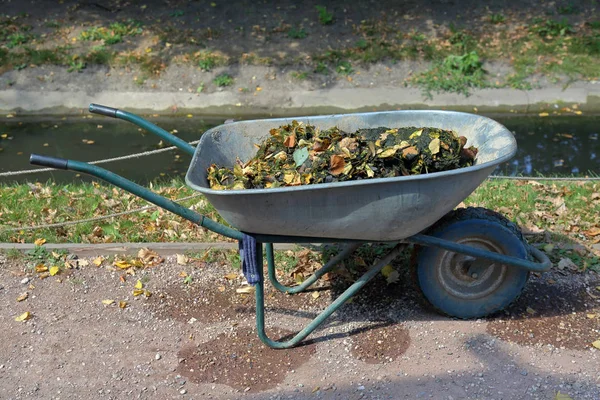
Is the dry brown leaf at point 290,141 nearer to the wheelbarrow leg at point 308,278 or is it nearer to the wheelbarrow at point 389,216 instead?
the wheelbarrow at point 389,216

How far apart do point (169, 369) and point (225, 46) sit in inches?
326

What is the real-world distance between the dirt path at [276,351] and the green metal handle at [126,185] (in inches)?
32.9

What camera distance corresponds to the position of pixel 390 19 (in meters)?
11.8

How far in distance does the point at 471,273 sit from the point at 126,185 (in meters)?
2.01

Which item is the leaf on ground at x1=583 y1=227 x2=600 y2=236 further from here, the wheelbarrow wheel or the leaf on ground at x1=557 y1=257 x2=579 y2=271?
the wheelbarrow wheel

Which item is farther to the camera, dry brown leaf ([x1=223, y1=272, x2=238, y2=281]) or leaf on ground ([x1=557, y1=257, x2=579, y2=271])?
dry brown leaf ([x1=223, y1=272, x2=238, y2=281])

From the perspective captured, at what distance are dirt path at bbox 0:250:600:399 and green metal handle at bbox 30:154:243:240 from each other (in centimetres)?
83

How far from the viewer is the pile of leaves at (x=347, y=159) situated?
134 inches

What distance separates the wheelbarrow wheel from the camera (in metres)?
3.62

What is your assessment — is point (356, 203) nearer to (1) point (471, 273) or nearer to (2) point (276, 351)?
(1) point (471, 273)

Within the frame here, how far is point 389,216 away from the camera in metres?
3.24

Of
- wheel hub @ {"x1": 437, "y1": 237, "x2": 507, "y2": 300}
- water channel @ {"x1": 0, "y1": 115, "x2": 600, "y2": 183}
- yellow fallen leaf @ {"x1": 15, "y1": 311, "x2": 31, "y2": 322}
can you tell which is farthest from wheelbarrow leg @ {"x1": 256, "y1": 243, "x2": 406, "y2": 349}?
water channel @ {"x1": 0, "y1": 115, "x2": 600, "y2": 183}

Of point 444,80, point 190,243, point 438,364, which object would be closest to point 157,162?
point 190,243

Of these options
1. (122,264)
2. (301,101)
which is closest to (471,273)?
(122,264)
